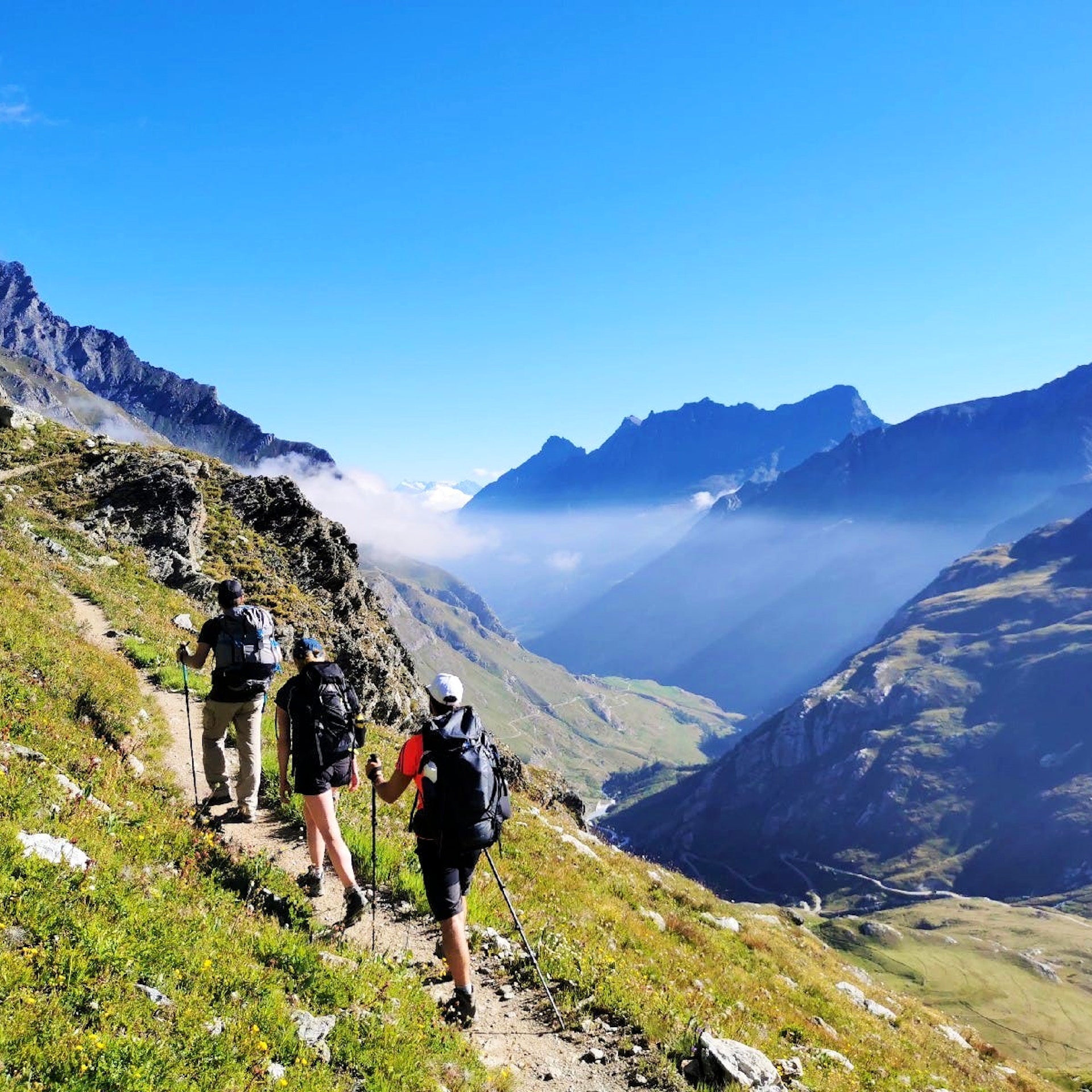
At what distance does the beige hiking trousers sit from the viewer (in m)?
11.6

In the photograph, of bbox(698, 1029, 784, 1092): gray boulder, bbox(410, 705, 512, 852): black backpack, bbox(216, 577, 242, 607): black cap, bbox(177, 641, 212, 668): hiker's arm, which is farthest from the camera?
bbox(216, 577, 242, 607): black cap

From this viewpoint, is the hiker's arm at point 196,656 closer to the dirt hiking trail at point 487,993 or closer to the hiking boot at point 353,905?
the dirt hiking trail at point 487,993

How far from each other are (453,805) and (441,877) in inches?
40.6

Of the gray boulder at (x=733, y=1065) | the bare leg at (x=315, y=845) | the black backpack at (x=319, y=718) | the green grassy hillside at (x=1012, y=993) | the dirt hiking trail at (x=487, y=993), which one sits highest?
the black backpack at (x=319, y=718)

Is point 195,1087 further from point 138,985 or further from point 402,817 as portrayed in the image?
point 402,817

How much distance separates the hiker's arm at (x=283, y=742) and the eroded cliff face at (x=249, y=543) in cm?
2416

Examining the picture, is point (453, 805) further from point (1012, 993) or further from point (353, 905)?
point (1012, 993)

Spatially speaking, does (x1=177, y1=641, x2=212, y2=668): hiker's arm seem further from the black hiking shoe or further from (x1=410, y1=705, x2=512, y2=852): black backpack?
(x1=410, y1=705, x2=512, y2=852): black backpack

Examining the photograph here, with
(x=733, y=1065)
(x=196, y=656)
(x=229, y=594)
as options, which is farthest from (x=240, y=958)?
(x=733, y=1065)

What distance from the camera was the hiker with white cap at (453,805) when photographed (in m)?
8.03

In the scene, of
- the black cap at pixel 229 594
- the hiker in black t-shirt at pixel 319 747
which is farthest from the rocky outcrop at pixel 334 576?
the hiker in black t-shirt at pixel 319 747

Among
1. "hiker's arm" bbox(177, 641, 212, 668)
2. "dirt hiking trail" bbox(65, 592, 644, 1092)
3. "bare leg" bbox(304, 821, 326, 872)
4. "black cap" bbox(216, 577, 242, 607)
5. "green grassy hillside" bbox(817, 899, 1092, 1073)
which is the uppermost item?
"black cap" bbox(216, 577, 242, 607)

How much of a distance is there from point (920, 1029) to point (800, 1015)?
819 cm

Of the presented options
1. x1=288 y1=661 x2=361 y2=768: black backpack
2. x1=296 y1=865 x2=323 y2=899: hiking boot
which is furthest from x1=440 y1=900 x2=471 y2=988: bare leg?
x1=288 y1=661 x2=361 y2=768: black backpack
